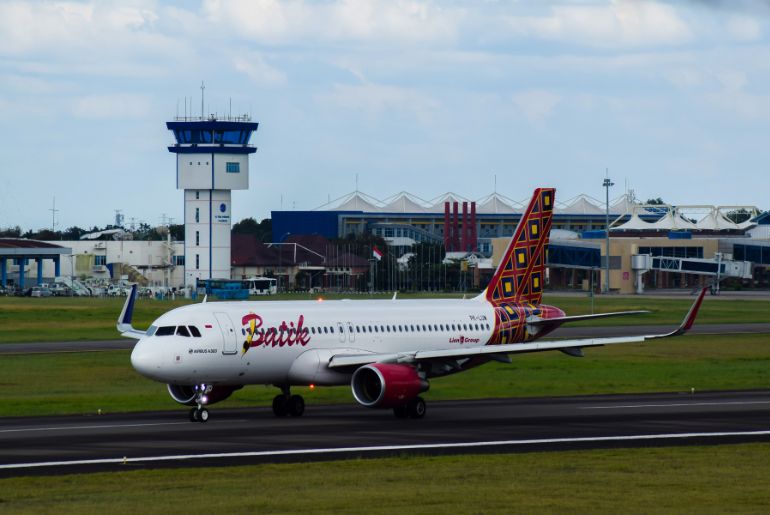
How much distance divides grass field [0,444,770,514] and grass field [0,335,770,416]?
687 inches

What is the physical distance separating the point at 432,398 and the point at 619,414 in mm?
9705

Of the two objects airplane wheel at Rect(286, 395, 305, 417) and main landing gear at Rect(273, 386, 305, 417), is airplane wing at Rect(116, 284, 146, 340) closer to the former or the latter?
main landing gear at Rect(273, 386, 305, 417)

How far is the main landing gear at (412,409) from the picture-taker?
42.9m

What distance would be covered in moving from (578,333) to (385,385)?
51.0 meters

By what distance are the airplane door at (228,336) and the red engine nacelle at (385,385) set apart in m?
3.80

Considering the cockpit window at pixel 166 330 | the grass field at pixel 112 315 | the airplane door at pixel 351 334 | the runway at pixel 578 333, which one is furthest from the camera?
the grass field at pixel 112 315

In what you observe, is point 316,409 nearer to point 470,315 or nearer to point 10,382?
point 470,315

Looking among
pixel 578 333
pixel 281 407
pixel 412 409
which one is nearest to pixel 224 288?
pixel 578 333

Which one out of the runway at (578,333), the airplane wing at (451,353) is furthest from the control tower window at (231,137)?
the airplane wing at (451,353)

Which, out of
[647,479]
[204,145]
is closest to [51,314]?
[204,145]

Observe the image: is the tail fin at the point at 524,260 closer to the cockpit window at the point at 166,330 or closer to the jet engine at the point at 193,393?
the jet engine at the point at 193,393

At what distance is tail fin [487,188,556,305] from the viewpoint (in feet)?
167

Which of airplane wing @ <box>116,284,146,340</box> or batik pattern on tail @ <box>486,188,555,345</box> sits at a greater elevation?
batik pattern on tail @ <box>486,188,555,345</box>

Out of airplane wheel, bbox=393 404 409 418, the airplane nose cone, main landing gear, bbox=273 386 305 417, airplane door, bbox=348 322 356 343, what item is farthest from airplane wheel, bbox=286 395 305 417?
the airplane nose cone
